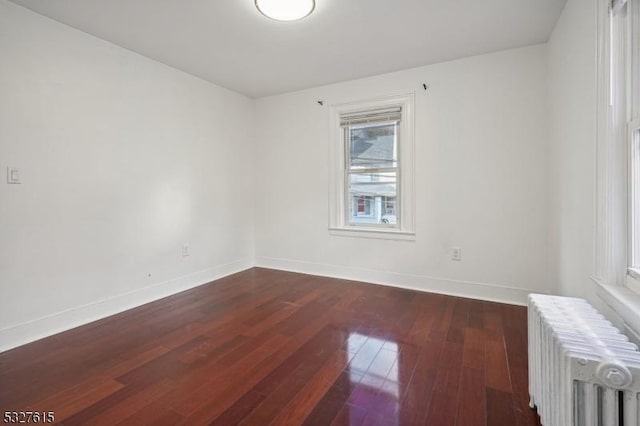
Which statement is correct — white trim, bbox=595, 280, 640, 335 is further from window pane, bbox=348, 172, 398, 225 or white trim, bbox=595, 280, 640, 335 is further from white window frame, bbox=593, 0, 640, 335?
window pane, bbox=348, 172, 398, 225

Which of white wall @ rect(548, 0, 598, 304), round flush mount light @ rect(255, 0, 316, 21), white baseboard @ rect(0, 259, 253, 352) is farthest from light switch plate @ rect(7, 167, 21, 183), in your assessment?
white wall @ rect(548, 0, 598, 304)

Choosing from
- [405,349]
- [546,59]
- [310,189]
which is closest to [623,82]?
[546,59]

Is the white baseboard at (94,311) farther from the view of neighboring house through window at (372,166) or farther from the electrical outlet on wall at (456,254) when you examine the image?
the electrical outlet on wall at (456,254)

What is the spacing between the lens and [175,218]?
11.3ft

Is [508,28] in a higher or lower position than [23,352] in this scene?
higher

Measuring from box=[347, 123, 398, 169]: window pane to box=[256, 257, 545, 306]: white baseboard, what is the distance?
1336 mm

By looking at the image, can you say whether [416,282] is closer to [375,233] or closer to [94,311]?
[375,233]

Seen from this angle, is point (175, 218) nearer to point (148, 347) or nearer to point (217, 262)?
point (217, 262)

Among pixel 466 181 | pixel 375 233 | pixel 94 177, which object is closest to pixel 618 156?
pixel 466 181

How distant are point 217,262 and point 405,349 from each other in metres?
2.70

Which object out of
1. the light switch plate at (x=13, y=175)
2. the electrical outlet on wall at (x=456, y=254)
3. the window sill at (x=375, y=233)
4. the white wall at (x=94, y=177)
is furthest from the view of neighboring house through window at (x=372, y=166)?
the light switch plate at (x=13, y=175)

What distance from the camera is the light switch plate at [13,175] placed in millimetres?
2204

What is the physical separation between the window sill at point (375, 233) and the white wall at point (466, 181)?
0.07 meters

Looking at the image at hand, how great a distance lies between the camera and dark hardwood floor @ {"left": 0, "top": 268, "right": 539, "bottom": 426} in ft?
5.06
